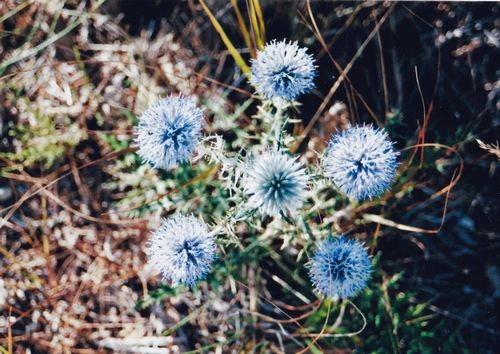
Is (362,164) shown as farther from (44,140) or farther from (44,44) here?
(44,44)

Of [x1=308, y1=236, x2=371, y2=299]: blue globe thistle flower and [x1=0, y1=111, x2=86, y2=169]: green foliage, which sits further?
[x1=0, y1=111, x2=86, y2=169]: green foliage

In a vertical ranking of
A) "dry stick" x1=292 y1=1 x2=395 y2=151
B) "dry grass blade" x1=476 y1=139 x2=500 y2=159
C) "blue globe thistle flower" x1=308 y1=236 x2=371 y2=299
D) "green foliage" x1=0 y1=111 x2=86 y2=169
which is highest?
"dry stick" x1=292 y1=1 x2=395 y2=151

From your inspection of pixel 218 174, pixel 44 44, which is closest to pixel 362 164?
pixel 218 174

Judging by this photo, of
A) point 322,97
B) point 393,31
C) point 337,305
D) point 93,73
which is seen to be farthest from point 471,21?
point 93,73

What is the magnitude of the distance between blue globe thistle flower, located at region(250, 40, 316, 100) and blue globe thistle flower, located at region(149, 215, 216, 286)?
524 millimetres

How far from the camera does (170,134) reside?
→ 1580 millimetres

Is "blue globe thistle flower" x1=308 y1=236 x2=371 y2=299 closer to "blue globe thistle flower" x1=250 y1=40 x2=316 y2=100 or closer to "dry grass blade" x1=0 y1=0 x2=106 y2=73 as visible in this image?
"blue globe thistle flower" x1=250 y1=40 x2=316 y2=100

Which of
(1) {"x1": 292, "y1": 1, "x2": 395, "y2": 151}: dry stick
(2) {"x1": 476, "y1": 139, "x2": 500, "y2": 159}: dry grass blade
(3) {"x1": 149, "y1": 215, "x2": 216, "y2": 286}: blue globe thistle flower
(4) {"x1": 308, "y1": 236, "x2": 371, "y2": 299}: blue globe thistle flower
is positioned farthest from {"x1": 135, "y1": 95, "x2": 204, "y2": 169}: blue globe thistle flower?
(2) {"x1": 476, "y1": 139, "x2": 500, "y2": 159}: dry grass blade

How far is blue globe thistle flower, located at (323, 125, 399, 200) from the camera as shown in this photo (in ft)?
5.04

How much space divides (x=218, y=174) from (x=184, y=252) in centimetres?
74

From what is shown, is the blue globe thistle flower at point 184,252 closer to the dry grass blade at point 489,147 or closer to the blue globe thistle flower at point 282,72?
the blue globe thistle flower at point 282,72

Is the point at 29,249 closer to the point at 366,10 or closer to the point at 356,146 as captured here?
the point at 356,146

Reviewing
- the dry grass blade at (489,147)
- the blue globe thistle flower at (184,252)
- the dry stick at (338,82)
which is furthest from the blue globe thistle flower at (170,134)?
the dry grass blade at (489,147)

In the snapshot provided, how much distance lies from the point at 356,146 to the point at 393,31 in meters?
1.24
